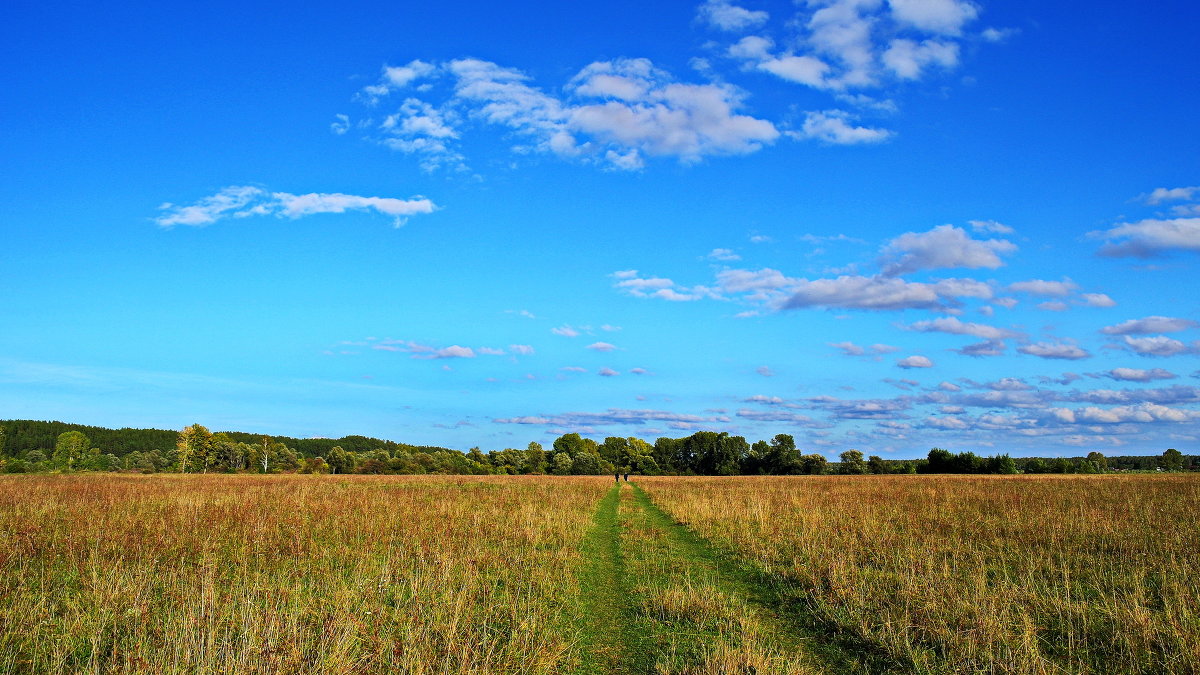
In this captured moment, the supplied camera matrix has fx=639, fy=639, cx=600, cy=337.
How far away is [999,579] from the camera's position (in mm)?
9562

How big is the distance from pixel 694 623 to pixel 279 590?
17.2 feet

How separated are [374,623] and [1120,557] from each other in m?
12.3

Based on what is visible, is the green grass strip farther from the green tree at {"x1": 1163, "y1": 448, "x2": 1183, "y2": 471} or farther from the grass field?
the green tree at {"x1": 1163, "y1": 448, "x2": 1183, "y2": 471}

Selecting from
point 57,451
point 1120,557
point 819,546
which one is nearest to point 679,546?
point 819,546

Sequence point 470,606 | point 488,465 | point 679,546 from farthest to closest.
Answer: point 488,465 < point 679,546 < point 470,606

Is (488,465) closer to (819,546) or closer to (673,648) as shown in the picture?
(819,546)

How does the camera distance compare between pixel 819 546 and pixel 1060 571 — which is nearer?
pixel 1060 571

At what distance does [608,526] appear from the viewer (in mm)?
17906

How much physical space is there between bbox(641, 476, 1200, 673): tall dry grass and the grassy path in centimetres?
51

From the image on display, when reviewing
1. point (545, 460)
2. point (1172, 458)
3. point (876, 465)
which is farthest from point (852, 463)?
point (1172, 458)

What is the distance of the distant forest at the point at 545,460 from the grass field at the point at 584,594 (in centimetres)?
6650

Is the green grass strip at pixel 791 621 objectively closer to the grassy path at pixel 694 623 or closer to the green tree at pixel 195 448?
the grassy path at pixel 694 623

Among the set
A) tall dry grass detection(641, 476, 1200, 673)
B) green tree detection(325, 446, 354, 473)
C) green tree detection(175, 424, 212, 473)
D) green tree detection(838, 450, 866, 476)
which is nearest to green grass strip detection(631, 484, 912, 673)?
tall dry grass detection(641, 476, 1200, 673)

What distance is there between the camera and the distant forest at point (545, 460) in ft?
250
